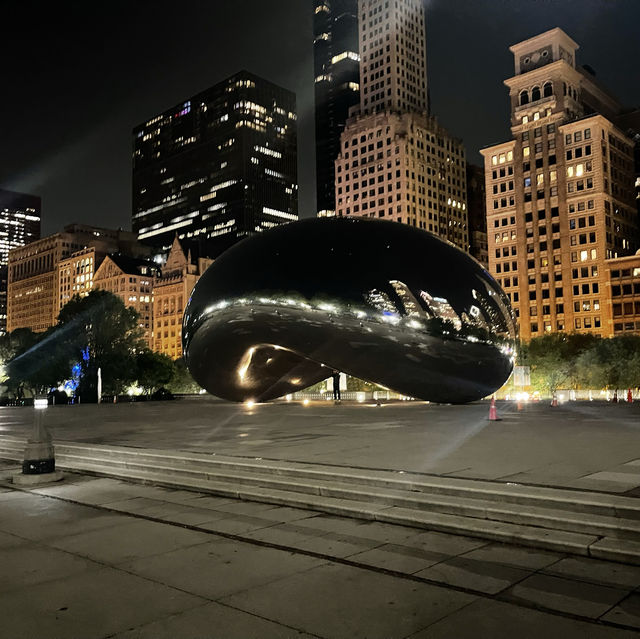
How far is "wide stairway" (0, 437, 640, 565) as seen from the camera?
6.47 meters

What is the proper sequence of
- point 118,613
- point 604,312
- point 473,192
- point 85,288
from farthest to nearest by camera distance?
point 473,192, point 85,288, point 604,312, point 118,613

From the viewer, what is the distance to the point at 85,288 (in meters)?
176

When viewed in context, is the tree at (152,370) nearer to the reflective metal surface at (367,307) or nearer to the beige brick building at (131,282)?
the reflective metal surface at (367,307)

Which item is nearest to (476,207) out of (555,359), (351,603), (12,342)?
(555,359)

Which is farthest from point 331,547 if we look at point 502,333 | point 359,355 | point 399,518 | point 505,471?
point 502,333

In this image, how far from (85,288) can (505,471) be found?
17992 cm

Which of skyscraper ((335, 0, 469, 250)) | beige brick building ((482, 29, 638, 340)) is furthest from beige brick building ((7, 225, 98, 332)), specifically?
beige brick building ((482, 29, 638, 340))

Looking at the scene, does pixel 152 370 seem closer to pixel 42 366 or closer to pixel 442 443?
pixel 42 366

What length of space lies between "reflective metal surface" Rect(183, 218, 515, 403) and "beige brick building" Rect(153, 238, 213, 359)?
479 feet

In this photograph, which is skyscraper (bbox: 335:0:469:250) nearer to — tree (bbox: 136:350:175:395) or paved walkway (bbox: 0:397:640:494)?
tree (bbox: 136:350:175:395)

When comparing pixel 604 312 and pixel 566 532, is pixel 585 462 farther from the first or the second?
pixel 604 312

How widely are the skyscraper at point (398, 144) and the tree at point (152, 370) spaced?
8371 centimetres

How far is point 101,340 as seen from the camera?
67.0 meters

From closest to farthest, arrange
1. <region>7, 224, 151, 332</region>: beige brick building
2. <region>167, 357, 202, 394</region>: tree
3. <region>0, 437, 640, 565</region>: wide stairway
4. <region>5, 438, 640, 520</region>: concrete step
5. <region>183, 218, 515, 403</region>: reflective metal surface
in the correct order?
<region>0, 437, 640, 565</region>: wide stairway
<region>5, 438, 640, 520</region>: concrete step
<region>183, 218, 515, 403</region>: reflective metal surface
<region>167, 357, 202, 394</region>: tree
<region>7, 224, 151, 332</region>: beige brick building
